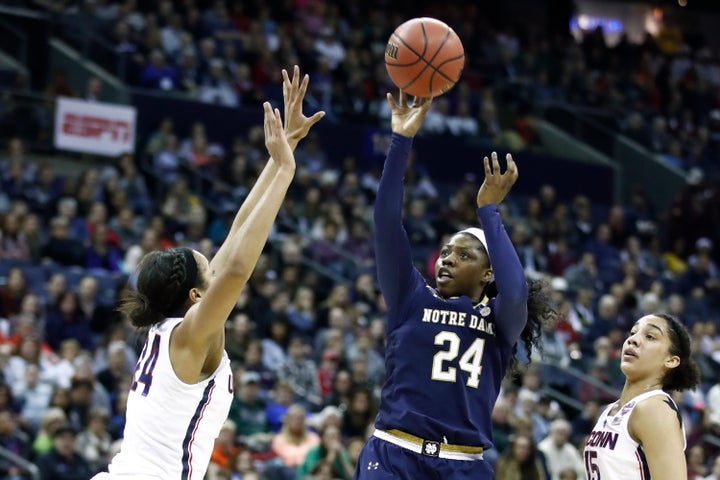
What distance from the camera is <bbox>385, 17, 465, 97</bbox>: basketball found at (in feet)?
18.4

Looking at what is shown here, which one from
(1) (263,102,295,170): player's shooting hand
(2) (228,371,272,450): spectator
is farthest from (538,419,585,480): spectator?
(1) (263,102,295,170): player's shooting hand

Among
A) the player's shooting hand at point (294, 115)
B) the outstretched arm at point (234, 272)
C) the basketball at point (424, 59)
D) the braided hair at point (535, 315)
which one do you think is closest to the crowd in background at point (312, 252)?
the braided hair at point (535, 315)

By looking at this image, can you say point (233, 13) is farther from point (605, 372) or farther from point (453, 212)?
point (605, 372)

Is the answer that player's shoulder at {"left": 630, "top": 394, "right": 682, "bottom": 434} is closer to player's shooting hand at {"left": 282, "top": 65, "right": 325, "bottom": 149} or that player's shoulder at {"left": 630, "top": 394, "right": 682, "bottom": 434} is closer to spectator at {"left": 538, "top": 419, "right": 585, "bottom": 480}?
player's shooting hand at {"left": 282, "top": 65, "right": 325, "bottom": 149}

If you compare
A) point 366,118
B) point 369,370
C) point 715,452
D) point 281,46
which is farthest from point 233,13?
point 715,452

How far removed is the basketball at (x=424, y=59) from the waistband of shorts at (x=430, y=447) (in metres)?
1.51

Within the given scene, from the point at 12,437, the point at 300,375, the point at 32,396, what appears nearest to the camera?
the point at 12,437

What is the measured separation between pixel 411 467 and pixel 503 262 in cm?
93

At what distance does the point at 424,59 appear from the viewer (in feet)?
18.4

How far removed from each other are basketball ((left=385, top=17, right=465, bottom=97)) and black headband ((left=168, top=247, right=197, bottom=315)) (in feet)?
4.72

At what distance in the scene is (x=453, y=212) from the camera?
55.4 feet

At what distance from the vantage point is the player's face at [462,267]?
5352 millimetres

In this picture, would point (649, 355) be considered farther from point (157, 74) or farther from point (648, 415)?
point (157, 74)

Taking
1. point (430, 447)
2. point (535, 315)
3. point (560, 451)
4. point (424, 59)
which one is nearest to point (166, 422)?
point (430, 447)
